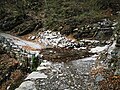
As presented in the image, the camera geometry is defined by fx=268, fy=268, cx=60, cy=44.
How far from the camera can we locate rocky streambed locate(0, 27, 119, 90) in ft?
32.6

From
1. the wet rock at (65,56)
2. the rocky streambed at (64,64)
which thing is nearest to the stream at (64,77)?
the rocky streambed at (64,64)

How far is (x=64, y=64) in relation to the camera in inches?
520

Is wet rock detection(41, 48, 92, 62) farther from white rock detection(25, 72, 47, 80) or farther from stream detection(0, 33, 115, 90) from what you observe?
white rock detection(25, 72, 47, 80)

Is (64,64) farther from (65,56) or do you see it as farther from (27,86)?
(27,86)

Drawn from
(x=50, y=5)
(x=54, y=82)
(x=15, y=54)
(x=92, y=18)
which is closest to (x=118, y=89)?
(x=54, y=82)

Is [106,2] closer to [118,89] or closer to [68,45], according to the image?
[68,45]

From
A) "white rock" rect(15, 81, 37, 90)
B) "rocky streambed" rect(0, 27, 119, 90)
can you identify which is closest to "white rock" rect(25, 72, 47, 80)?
"rocky streambed" rect(0, 27, 119, 90)

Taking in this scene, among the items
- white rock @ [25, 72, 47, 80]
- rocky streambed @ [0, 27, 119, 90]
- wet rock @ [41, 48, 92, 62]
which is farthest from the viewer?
wet rock @ [41, 48, 92, 62]

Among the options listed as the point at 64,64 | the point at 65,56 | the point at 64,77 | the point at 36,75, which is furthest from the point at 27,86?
the point at 65,56

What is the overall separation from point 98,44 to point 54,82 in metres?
7.87

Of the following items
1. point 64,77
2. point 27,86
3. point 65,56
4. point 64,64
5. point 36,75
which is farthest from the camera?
point 65,56

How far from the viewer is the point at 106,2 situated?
23875 millimetres

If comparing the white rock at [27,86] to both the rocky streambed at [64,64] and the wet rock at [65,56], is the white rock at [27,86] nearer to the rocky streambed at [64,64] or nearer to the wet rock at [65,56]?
the rocky streambed at [64,64]

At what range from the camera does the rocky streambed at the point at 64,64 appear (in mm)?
9930
